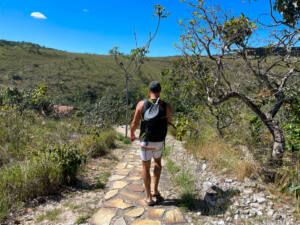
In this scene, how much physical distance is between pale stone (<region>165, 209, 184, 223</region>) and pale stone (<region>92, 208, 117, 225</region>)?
75 cm

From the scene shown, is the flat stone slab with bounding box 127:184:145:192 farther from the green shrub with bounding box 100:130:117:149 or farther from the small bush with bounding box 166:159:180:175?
the green shrub with bounding box 100:130:117:149

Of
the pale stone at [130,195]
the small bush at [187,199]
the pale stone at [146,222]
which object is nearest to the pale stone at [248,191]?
the small bush at [187,199]

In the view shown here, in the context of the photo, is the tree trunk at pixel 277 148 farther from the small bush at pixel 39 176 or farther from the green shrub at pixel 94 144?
the green shrub at pixel 94 144

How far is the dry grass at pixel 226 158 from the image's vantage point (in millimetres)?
3164

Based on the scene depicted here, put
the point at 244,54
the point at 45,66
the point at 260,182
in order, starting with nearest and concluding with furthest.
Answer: the point at 260,182 < the point at 244,54 < the point at 45,66

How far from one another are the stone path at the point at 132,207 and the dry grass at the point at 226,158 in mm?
1012

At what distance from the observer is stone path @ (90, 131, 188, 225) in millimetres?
2525

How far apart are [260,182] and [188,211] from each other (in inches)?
47.6

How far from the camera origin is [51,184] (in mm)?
3115

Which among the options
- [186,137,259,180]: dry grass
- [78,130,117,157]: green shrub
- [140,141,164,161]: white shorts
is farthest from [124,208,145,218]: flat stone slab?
[78,130,117,157]: green shrub

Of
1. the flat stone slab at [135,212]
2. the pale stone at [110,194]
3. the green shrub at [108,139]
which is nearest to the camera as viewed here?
the flat stone slab at [135,212]

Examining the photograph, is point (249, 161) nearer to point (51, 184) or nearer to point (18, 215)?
point (51, 184)

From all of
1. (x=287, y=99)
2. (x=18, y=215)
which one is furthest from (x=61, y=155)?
(x=287, y=99)

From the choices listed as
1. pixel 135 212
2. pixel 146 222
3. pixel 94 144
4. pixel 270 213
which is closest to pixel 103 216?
pixel 135 212
